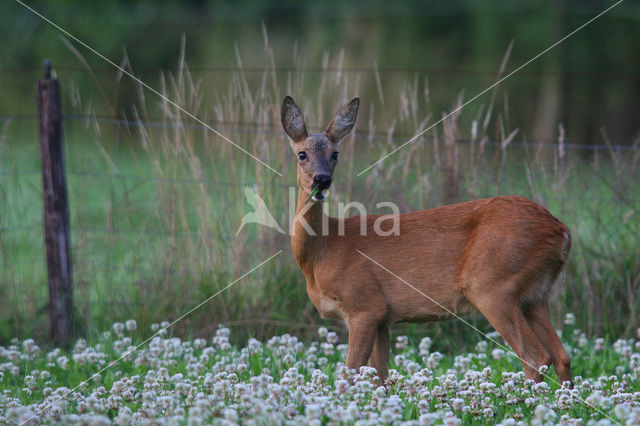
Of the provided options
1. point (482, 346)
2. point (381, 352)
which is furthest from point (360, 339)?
point (482, 346)

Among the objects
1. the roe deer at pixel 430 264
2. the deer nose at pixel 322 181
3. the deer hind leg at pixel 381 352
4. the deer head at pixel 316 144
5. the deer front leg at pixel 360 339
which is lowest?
the deer hind leg at pixel 381 352

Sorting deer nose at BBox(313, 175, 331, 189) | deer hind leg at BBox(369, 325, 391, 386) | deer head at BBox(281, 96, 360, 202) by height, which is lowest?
deer hind leg at BBox(369, 325, 391, 386)

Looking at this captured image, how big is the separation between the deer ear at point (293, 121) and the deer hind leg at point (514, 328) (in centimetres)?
135

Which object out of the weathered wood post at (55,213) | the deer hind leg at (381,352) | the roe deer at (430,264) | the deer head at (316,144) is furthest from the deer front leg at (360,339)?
the weathered wood post at (55,213)

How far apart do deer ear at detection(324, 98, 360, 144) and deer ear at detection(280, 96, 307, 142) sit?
0.15m

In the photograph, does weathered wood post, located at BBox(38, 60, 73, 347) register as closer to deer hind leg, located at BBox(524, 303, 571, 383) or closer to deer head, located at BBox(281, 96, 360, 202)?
deer head, located at BBox(281, 96, 360, 202)

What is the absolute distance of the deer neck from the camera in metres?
4.96

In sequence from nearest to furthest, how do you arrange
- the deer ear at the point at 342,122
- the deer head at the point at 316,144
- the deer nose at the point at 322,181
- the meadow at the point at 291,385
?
the meadow at the point at 291,385
the deer nose at the point at 322,181
the deer head at the point at 316,144
the deer ear at the point at 342,122

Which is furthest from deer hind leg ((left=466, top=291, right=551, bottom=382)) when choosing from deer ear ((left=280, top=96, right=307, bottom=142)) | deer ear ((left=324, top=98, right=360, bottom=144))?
deer ear ((left=280, top=96, right=307, bottom=142))

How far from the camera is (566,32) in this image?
1355 centimetres

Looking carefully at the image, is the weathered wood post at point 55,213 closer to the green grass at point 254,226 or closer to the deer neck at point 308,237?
the green grass at point 254,226

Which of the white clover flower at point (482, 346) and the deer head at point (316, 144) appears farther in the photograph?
the white clover flower at point (482, 346)

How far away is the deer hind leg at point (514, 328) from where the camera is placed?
4.58m

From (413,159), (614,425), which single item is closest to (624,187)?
(413,159)
